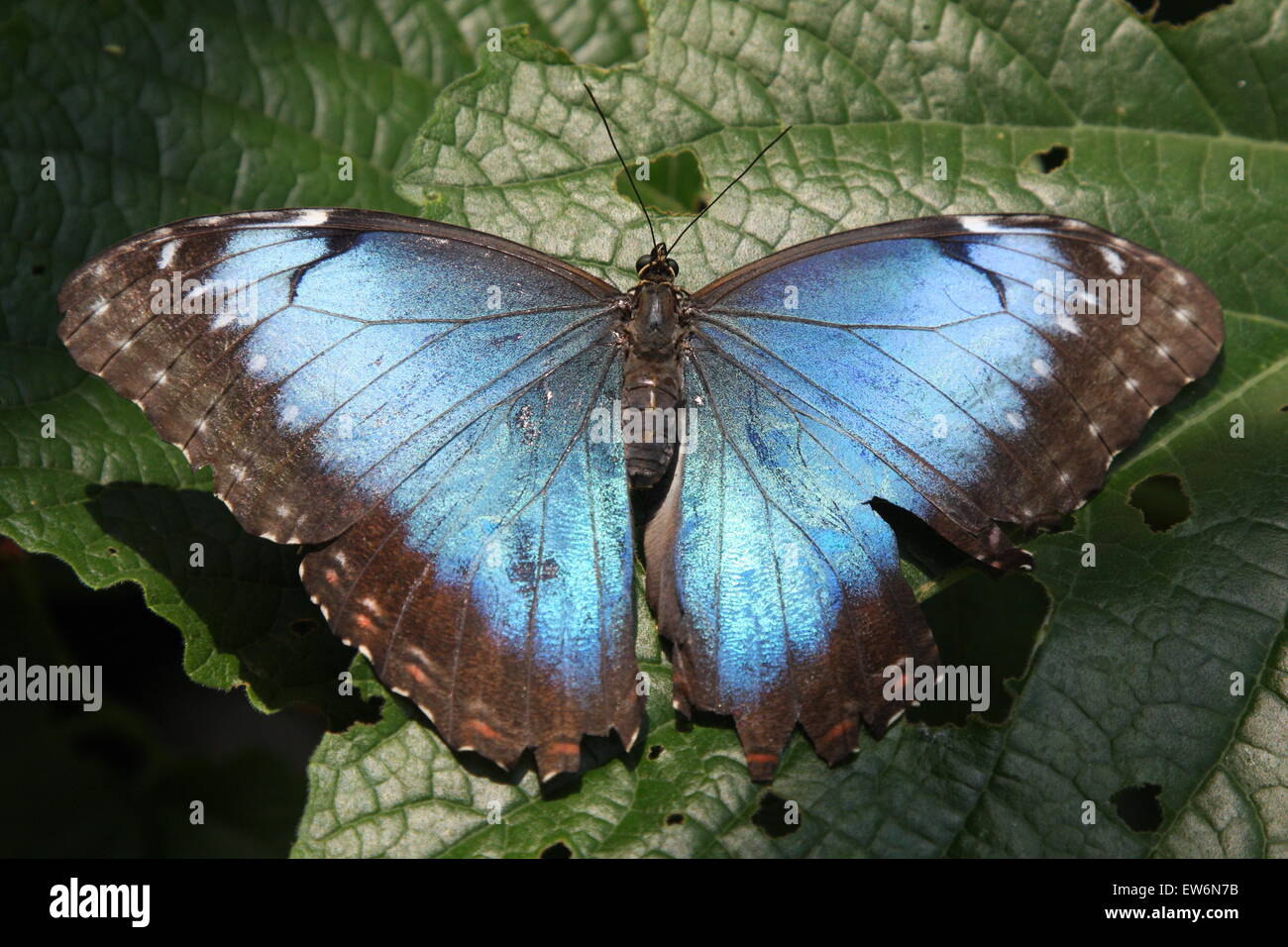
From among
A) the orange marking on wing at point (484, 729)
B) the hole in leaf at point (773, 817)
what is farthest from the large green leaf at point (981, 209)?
the orange marking on wing at point (484, 729)

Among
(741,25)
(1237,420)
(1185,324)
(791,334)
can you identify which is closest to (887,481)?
(791,334)

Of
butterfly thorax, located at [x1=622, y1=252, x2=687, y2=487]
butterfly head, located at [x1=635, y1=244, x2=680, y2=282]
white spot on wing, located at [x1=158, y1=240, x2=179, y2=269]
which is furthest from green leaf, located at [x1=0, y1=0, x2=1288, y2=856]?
white spot on wing, located at [x1=158, y1=240, x2=179, y2=269]

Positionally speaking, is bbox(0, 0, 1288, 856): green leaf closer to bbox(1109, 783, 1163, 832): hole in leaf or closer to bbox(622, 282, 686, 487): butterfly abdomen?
bbox(1109, 783, 1163, 832): hole in leaf

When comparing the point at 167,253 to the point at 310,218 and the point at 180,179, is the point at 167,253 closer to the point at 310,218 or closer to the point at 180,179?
the point at 310,218

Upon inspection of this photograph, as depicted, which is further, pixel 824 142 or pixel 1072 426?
pixel 824 142

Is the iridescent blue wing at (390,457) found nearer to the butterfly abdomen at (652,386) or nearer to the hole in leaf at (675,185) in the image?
the butterfly abdomen at (652,386)

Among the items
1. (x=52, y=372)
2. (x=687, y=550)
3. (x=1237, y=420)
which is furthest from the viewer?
(x=52, y=372)

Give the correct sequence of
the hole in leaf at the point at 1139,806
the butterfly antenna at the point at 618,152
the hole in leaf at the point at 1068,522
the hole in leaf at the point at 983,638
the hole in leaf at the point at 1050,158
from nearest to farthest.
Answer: the hole in leaf at the point at 1139,806 < the hole in leaf at the point at 983,638 < the hole in leaf at the point at 1068,522 < the butterfly antenna at the point at 618,152 < the hole in leaf at the point at 1050,158

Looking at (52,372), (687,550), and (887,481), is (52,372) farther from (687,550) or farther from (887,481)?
(887,481)
